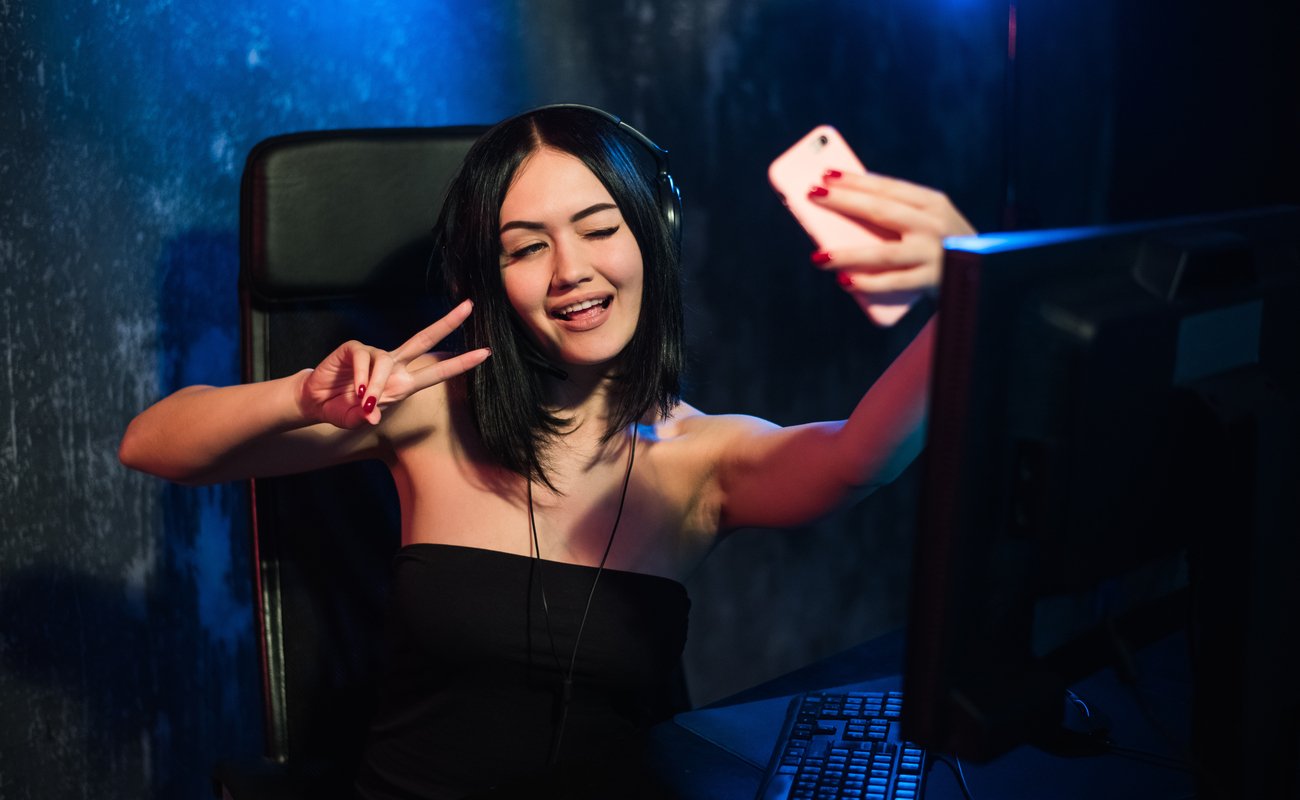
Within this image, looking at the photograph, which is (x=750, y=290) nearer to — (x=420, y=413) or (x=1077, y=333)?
(x=420, y=413)

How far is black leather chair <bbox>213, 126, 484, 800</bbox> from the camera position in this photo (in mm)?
1247

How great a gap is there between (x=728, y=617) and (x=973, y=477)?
1.70 meters

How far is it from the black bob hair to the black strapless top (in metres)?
0.13

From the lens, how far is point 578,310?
Result: 45.4 inches

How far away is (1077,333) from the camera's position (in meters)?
0.64

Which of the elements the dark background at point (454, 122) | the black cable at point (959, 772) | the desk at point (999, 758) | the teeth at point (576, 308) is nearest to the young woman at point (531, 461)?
the teeth at point (576, 308)

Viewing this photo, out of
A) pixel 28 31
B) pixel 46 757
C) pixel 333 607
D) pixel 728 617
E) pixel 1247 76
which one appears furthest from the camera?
pixel 728 617

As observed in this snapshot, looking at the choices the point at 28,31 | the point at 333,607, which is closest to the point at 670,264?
the point at 333,607

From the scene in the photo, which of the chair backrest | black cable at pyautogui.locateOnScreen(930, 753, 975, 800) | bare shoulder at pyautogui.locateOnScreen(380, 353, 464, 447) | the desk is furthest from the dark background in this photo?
black cable at pyautogui.locateOnScreen(930, 753, 975, 800)

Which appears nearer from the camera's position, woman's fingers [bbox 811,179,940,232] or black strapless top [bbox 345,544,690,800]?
woman's fingers [bbox 811,179,940,232]

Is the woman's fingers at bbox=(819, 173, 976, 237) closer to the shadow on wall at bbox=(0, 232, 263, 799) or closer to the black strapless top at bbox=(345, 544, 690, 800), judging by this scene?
the black strapless top at bbox=(345, 544, 690, 800)

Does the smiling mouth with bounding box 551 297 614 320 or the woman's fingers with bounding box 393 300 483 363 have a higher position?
the smiling mouth with bounding box 551 297 614 320

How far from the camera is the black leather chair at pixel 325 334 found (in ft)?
4.09

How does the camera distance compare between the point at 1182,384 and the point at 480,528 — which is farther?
the point at 480,528
